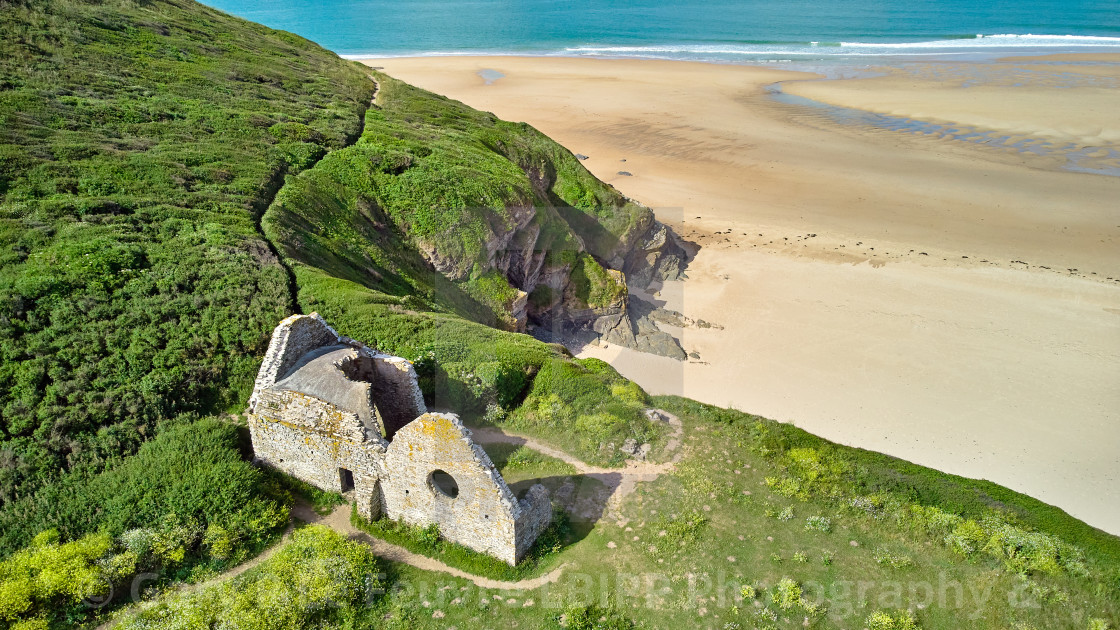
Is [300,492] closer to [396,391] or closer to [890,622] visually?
[396,391]

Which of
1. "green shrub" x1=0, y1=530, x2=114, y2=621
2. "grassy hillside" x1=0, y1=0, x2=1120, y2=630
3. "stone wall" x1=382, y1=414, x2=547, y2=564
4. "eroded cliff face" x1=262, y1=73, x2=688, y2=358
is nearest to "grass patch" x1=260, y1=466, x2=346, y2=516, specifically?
"grassy hillside" x1=0, y1=0, x2=1120, y2=630

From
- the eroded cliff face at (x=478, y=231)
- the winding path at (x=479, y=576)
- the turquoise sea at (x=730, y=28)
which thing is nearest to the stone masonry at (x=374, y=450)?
the winding path at (x=479, y=576)

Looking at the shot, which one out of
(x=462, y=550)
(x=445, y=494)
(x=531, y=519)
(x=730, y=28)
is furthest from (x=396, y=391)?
(x=730, y=28)

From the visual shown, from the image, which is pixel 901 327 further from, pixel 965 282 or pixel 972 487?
pixel 972 487

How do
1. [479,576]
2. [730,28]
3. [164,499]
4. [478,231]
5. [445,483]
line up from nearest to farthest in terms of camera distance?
[164,499], [479,576], [445,483], [478,231], [730,28]

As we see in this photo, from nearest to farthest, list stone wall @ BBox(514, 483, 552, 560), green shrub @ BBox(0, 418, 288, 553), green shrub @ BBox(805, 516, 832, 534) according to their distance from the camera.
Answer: green shrub @ BBox(0, 418, 288, 553)
stone wall @ BBox(514, 483, 552, 560)
green shrub @ BBox(805, 516, 832, 534)

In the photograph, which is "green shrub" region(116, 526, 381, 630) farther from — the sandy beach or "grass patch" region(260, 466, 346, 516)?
the sandy beach

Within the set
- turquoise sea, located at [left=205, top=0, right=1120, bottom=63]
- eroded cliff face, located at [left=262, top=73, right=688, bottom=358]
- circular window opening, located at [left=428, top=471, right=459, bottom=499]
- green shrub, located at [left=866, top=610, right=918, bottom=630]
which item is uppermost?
turquoise sea, located at [left=205, top=0, right=1120, bottom=63]
